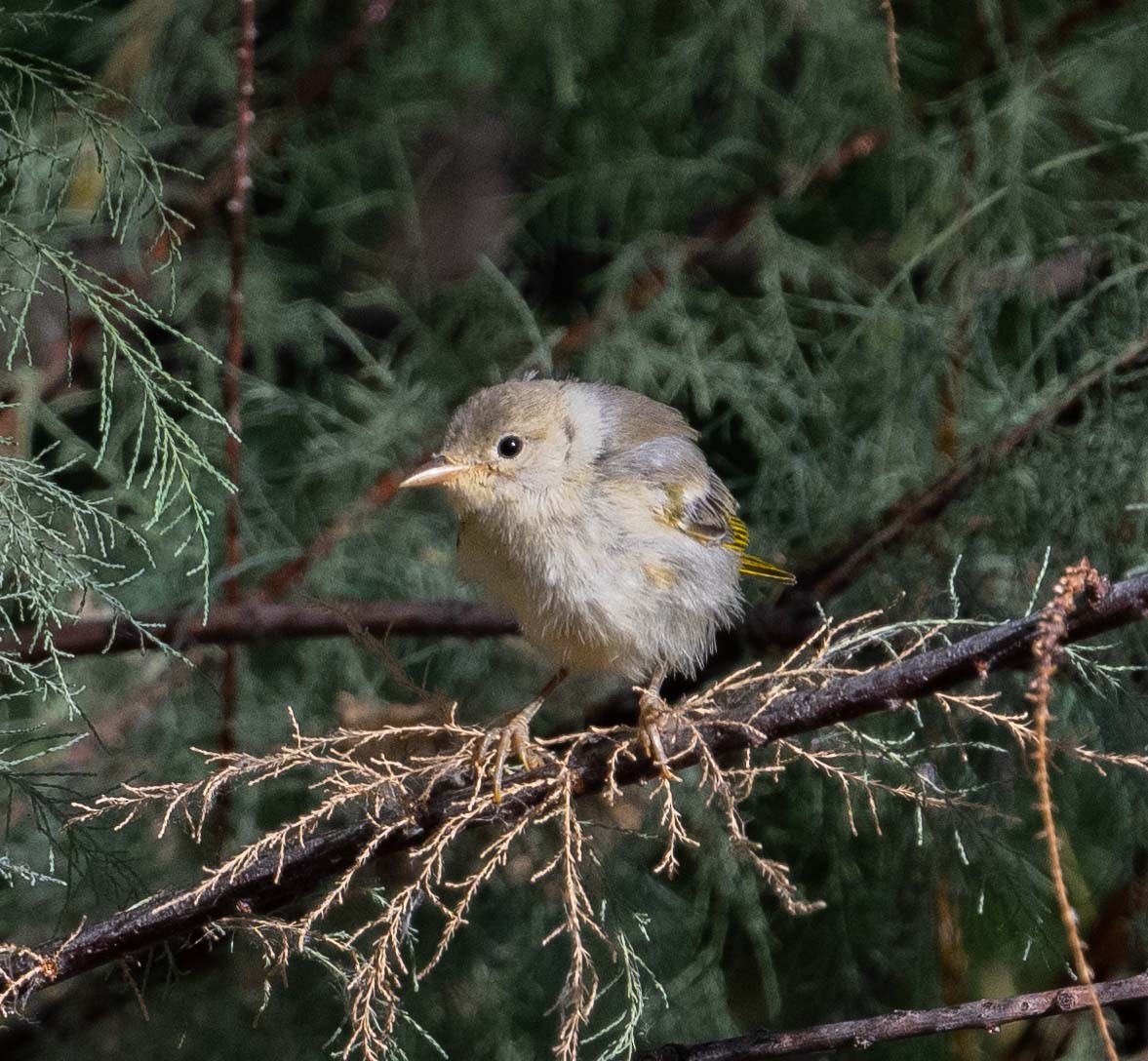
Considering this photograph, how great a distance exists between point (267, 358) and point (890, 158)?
1.83 m

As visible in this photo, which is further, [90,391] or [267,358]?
[267,358]

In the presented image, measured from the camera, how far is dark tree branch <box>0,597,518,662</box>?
3088mm

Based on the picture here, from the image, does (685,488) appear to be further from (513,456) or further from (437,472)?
(437,472)

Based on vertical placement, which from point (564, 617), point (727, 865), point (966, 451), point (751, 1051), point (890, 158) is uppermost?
point (890, 158)

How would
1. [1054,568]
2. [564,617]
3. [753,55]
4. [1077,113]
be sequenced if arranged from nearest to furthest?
[564,617]
[1054,568]
[1077,113]
[753,55]

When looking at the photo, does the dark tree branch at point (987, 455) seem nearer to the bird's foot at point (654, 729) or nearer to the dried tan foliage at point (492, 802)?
the dried tan foliage at point (492, 802)

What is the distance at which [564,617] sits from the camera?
2.71m

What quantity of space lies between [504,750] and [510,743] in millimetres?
483

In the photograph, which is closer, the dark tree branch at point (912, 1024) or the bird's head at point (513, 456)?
the dark tree branch at point (912, 1024)

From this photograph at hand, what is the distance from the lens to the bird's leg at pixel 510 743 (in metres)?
2.15

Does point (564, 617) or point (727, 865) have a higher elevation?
point (564, 617)

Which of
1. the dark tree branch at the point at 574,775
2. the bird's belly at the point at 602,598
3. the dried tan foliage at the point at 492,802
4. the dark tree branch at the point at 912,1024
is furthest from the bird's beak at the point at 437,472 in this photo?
the dark tree branch at the point at 912,1024

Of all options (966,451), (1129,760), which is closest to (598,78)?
(966,451)

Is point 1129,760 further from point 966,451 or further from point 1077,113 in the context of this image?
point 1077,113
